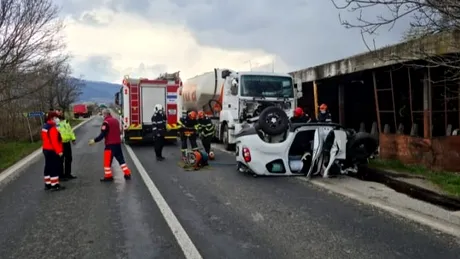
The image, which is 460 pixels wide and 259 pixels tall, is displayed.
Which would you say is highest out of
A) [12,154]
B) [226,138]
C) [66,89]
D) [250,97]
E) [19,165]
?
[66,89]

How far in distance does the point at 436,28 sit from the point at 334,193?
321 cm

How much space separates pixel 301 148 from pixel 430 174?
274cm

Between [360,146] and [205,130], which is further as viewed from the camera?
[205,130]

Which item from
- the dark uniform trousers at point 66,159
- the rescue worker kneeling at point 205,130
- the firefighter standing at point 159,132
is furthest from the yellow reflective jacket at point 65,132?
the rescue worker kneeling at point 205,130

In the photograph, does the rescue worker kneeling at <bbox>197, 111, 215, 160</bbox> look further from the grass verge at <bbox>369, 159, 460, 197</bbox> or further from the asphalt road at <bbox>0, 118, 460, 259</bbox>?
the grass verge at <bbox>369, 159, 460, 197</bbox>

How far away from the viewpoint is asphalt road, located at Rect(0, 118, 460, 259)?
17.0ft

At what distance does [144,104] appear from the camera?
19.4m

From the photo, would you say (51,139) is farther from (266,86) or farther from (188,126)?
(266,86)

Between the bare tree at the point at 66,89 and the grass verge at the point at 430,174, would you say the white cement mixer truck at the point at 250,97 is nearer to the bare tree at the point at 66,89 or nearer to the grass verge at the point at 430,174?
the grass verge at the point at 430,174

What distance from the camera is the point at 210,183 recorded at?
9719mm

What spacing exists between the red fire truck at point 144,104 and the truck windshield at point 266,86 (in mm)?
4565

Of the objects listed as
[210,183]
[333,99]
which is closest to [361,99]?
[333,99]

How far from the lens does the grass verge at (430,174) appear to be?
27.6 feet

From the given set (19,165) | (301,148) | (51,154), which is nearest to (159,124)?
(19,165)
